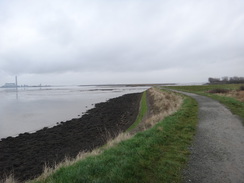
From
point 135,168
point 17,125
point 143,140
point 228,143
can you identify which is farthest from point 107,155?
point 17,125

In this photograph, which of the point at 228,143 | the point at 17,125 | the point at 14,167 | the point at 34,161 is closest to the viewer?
the point at 228,143

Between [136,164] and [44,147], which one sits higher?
[136,164]

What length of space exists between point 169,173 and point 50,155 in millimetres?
9363

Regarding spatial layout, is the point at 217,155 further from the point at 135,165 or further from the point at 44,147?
the point at 44,147

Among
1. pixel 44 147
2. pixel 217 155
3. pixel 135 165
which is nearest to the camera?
pixel 135 165

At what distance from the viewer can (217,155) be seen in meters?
5.82

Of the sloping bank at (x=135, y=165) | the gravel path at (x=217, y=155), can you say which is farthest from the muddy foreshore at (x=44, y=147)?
the gravel path at (x=217, y=155)

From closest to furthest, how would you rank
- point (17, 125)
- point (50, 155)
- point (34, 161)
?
point (34, 161) < point (50, 155) < point (17, 125)

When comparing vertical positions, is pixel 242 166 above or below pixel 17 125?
above

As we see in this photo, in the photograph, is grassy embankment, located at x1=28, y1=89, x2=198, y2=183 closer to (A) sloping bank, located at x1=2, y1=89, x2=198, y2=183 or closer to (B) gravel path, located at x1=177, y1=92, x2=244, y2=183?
(A) sloping bank, located at x1=2, y1=89, x2=198, y2=183

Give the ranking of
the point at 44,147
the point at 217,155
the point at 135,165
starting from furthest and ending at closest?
the point at 44,147
the point at 217,155
the point at 135,165

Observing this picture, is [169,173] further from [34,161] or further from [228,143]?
[34,161]

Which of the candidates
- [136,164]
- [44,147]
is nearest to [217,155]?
[136,164]

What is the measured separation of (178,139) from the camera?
24.9 ft
